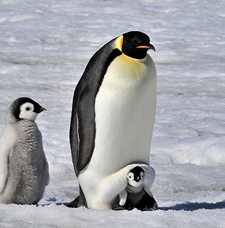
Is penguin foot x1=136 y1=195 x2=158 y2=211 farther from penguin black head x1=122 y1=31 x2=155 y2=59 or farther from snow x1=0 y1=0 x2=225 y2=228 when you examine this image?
penguin black head x1=122 y1=31 x2=155 y2=59

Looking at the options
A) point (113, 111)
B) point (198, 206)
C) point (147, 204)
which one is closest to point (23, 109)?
point (113, 111)

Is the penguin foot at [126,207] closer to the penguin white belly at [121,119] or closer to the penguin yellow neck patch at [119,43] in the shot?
the penguin white belly at [121,119]

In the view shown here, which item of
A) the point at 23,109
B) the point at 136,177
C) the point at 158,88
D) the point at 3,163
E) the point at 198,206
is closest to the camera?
the point at 136,177

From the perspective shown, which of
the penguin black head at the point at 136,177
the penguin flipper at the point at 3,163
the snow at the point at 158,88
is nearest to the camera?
the snow at the point at 158,88

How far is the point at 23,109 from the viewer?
3.24 metres

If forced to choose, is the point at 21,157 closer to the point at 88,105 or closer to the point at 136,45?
the point at 88,105

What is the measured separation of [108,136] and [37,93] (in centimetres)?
401

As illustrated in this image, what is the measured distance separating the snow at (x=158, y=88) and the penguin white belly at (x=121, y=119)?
454mm

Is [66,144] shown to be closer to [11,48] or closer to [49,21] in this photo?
[11,48]

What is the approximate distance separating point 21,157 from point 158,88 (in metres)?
4.50

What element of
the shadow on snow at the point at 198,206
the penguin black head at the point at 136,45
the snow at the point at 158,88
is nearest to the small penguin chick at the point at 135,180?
the snow at the point at 158,88

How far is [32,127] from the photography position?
3.24 metres

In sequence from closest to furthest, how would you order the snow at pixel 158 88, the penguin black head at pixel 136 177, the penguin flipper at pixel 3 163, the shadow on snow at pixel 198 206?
the snow at pixel 158 88 < the penguin black head at pixel 136 177 < the penguin flipper at pixel 3 163 < the shadow on snow at pixel 198 206

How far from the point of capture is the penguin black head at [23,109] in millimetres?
3236
